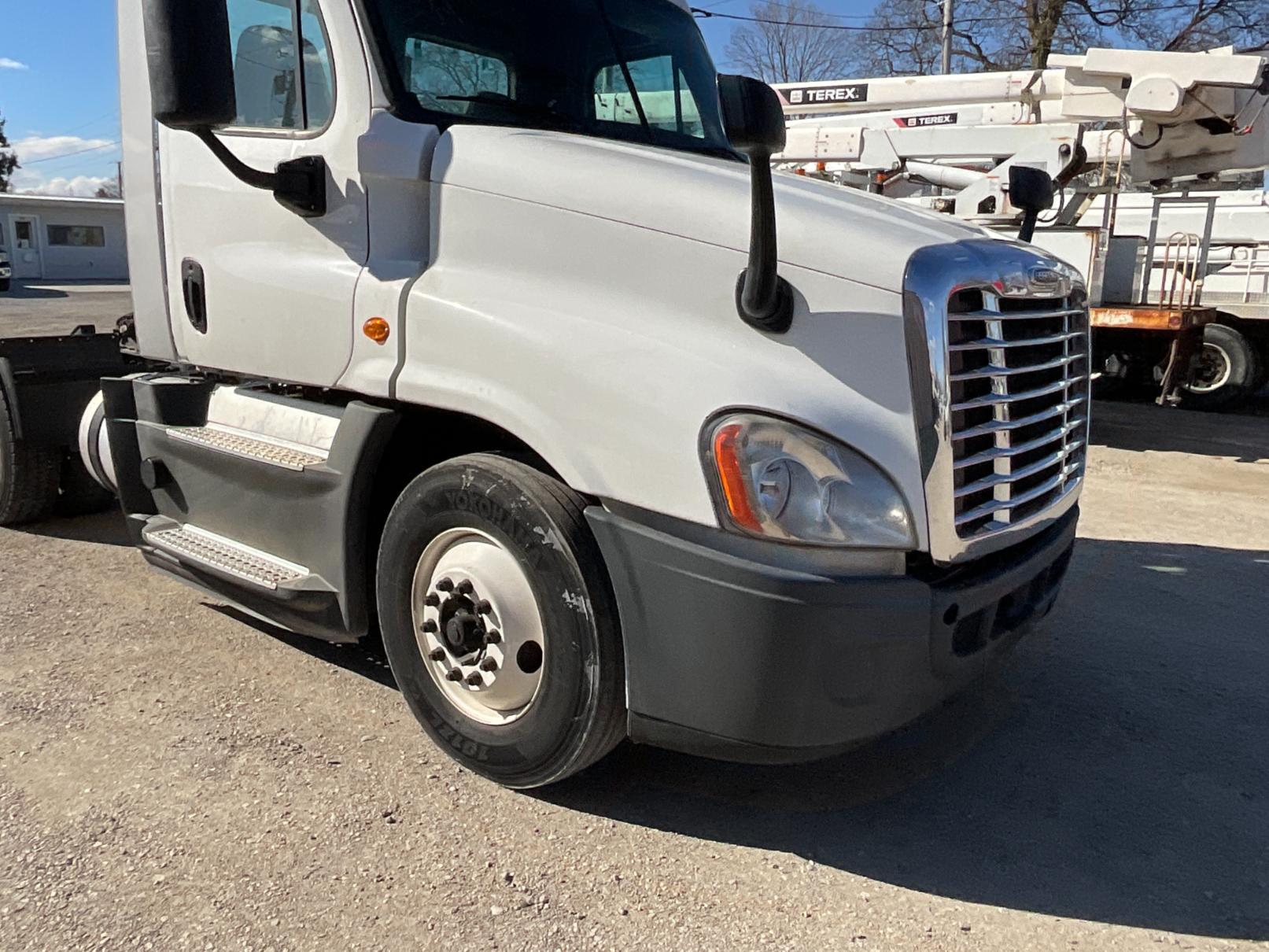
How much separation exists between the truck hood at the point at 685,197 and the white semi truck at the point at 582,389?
0.01 m

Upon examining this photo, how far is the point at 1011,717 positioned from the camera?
380 cm

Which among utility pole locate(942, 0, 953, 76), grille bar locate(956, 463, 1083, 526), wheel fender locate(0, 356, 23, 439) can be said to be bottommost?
wheel fender locate(0, 356, 23, 439)

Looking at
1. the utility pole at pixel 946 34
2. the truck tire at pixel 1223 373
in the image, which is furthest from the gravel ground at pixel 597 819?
the utility pole at pixel 946 34

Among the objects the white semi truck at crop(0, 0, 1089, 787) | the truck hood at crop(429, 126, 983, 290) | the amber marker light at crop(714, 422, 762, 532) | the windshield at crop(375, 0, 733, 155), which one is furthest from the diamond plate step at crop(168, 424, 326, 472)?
the amber marker light at crop(714, 422, 762, 532)

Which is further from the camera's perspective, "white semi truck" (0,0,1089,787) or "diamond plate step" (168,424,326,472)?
"diamond plate step" (168,424,326,472)

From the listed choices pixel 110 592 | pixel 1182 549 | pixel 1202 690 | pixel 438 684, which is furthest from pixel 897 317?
pixel 1182 549

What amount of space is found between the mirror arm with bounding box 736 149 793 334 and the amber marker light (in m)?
0.29

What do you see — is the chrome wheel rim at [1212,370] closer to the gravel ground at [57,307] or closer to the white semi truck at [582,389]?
the white semi truck at [582,389]

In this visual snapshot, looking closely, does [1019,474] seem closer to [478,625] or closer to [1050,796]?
[1050,796]

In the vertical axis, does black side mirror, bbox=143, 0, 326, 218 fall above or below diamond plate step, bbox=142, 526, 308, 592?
above

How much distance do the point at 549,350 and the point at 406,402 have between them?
61cm

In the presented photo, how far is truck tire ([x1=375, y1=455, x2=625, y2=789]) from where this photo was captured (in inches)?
110

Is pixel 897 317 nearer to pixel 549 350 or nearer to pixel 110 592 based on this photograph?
pixel 549 350

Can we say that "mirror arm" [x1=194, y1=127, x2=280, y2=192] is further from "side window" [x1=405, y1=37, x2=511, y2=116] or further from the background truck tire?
the background truck tire
